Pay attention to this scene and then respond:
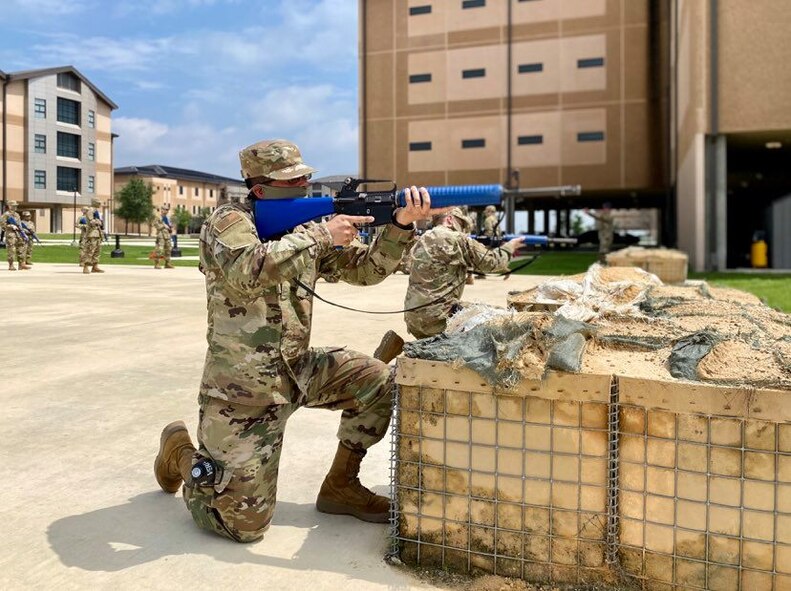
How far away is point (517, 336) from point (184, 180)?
97005mm

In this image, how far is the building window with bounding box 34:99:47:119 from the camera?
56.5m

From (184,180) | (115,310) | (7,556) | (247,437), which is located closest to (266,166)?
(247,437)

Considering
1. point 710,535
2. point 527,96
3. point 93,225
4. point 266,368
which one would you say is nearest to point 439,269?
point 266,368

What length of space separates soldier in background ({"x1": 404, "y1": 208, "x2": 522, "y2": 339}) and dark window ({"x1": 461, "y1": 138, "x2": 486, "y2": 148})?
28215 millimetres

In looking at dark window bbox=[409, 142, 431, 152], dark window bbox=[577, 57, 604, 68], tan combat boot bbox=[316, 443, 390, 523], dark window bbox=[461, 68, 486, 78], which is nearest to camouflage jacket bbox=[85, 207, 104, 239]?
tan combat boot bbox=[316, 443, 390, 523]

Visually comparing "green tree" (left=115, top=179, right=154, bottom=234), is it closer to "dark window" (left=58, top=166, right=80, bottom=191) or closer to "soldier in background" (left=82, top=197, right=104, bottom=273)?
"dark window" (left=58, top=166, right=80, bottom=191)

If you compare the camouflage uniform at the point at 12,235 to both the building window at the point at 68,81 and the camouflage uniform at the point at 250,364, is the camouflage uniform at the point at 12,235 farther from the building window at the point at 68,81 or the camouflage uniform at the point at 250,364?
the building window at the point at 68,81

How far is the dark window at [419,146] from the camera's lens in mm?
33375

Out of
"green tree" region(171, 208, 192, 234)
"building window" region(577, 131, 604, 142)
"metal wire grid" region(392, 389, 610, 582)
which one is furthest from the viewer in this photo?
"green tree" region(171, 208, 192, 234)

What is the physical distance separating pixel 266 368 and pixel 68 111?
2608 inches

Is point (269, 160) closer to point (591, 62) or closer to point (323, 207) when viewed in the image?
point (323, 207)

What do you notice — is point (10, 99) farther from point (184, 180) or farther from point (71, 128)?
point (184, 180)

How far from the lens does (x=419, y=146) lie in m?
33.6

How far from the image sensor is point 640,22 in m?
29.9
